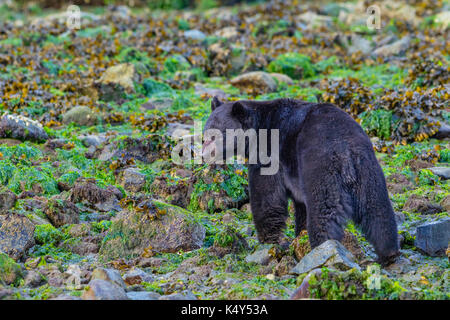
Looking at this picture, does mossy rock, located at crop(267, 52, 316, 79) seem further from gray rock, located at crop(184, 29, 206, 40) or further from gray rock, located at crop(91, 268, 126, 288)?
gray rock, located at crop(91, 268, 126, 288)

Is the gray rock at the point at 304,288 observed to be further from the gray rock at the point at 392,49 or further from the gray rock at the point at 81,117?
the gray rock at the point at 392,49

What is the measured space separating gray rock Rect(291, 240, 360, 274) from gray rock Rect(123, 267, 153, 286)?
5.04ft

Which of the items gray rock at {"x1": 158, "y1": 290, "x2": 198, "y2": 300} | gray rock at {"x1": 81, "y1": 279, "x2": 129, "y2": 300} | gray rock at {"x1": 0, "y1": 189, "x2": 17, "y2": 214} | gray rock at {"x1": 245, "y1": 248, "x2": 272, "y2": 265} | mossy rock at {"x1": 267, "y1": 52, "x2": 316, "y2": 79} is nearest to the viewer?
gray rock at {"x1": 81, "y1": 279, "x2": 129, "y2": 300}

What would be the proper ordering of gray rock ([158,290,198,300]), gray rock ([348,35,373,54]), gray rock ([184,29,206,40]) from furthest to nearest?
gray rock ([184,29,206,40]), gray rock ([348,35,373,54]), gray rock ([158,290,198,300])

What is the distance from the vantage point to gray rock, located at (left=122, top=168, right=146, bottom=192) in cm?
896

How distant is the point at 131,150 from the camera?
10211mm

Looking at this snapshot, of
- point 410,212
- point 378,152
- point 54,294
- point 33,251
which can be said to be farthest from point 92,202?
point 378,152

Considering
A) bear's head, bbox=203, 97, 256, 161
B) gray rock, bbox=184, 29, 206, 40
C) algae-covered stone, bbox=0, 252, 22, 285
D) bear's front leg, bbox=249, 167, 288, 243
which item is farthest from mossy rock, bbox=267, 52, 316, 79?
algae-covered stone, bbox=0, 252, 22, 285

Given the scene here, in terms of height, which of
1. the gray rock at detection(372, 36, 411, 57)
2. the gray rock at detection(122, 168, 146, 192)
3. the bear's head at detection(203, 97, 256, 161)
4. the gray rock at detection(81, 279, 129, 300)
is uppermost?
the gray rock at detection(372, 36, 411, 57)

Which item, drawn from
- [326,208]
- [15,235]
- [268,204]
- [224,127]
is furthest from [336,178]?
[15,235]

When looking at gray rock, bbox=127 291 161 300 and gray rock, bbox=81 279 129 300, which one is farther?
gray rock, bbox=127 291 161 300

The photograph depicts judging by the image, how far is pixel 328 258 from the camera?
5.62m

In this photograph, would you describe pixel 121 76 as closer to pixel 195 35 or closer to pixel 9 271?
pixel 195 35

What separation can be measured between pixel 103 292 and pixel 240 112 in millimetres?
2861
